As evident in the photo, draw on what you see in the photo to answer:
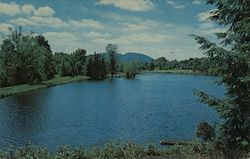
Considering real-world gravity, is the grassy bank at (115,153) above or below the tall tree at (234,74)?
below

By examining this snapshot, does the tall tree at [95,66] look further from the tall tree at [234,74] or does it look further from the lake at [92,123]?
the tall tree at [234,74]

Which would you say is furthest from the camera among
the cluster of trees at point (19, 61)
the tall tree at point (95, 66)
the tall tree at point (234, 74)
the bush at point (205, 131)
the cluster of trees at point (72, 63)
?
the tall tree at point (95, 66)

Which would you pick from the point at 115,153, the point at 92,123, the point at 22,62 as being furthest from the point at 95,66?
the point at 115,153

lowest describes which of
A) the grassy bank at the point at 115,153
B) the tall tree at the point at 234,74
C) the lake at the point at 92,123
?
the lake at the point at 92,123

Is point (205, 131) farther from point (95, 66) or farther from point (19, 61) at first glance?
point (95, 66)

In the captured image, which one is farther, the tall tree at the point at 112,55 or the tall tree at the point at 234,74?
the tall tree at the point at 112,55

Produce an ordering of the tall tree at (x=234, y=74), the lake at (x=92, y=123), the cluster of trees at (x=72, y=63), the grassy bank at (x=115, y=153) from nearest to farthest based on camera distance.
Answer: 1. the tall tree at (x=234, y=74)
2. the grassy bank at (x=115, y=153)
3. the lake at (x=92, y=123)
4. the cluster of trees at (x=72, y=63)

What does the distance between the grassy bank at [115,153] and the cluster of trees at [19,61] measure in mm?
75672

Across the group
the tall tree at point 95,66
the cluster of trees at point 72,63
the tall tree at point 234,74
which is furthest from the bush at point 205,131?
the tall tree at point 95,66

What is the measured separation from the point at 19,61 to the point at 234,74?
85.7m

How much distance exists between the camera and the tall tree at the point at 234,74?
14.4 meters

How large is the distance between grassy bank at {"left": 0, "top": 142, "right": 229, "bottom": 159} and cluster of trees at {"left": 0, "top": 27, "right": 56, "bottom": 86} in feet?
248

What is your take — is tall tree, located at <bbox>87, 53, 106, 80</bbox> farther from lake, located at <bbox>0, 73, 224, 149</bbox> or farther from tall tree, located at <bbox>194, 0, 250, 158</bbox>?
tall tree, located at <bbox>194, 0, 250, 158</bbox>

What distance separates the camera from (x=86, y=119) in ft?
143
